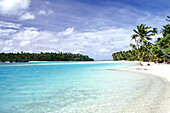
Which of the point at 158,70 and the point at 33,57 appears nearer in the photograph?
the point at 158,70

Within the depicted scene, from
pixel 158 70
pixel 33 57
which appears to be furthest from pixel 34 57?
pixel 158 70

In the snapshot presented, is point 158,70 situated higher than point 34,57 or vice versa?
point 34,57

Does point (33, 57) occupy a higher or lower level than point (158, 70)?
higher

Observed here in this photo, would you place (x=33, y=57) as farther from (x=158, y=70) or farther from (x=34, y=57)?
(x=158, y=70)

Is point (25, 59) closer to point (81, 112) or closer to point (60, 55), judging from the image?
point (60, 55)

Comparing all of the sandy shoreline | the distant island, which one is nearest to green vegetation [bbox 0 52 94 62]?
the distant island

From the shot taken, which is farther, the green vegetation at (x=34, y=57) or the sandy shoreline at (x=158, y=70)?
the green vegetation at (x=34, y=57)

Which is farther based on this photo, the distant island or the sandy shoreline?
the distant island

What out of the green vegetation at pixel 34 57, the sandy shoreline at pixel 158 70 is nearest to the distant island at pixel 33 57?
the green vegetation at pixel 34 57

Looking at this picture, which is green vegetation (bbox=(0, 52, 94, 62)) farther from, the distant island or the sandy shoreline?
the sandy shoreline

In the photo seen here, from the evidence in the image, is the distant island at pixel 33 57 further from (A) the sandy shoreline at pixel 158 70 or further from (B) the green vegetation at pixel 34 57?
(A) the sandy shoreline at pixel 158 70

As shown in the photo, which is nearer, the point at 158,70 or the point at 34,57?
the point at 158,70

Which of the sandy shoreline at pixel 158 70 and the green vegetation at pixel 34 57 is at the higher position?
the green vegetation at pixel 34 57

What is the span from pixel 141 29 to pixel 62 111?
4282 cm
